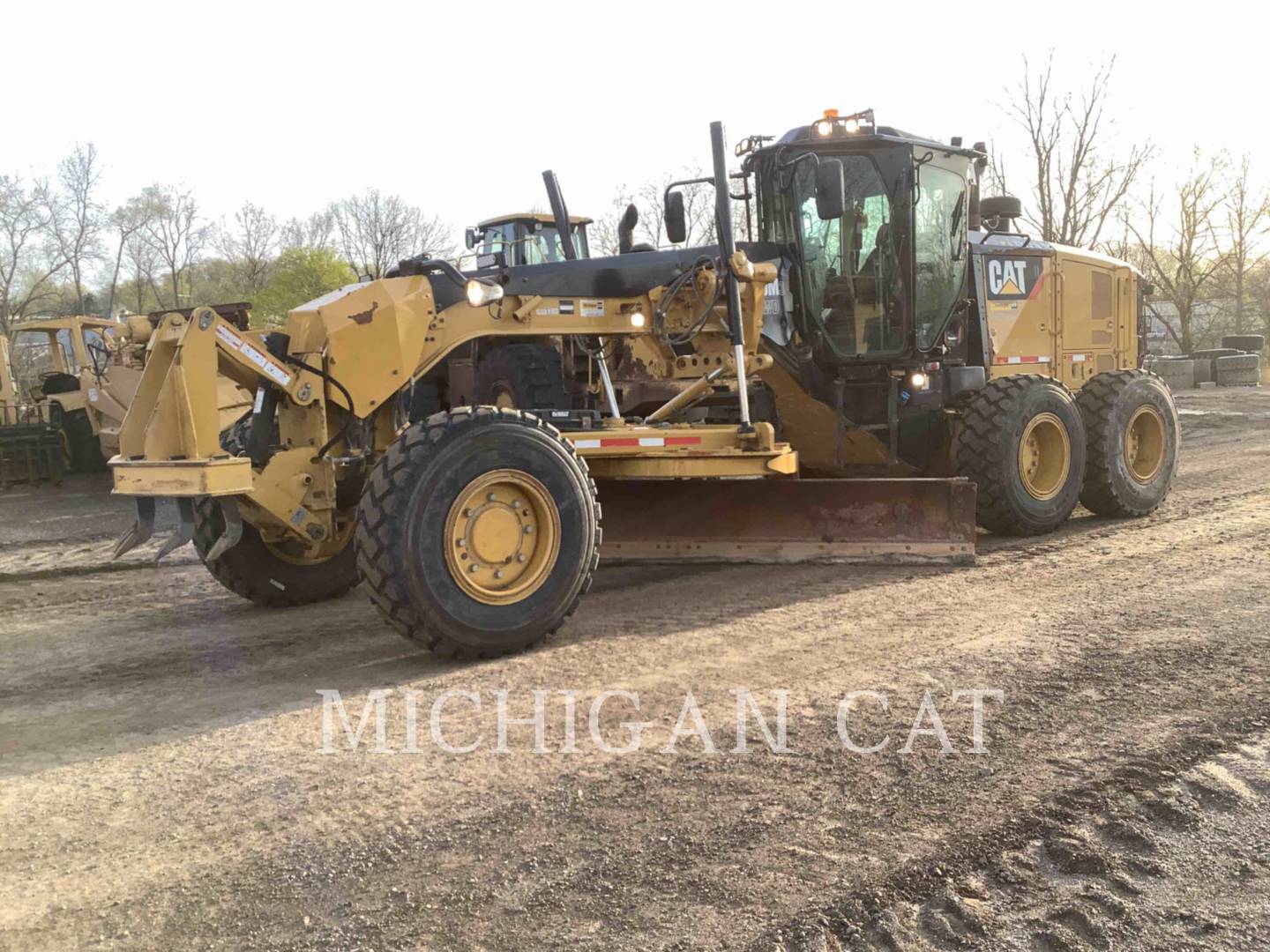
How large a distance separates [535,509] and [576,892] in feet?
8.52

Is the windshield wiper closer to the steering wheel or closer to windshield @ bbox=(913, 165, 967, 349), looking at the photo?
windshield @ bbox=(913, 165, 967, 349)

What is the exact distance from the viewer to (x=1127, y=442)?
896cm

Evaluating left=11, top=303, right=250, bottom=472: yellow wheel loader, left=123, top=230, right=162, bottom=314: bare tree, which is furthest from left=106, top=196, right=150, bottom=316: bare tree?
left=11, top=303, right=250, bottom=472: yellow wheel loader

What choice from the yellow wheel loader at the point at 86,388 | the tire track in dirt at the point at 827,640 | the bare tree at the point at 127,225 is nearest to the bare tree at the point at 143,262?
the bare tree at the point at 127,225

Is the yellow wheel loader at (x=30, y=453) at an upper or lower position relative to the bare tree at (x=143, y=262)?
lower

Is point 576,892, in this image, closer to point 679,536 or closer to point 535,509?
point 535,509

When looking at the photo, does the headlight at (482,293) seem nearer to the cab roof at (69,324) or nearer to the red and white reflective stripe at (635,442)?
the red and white reflective stripe at (635,442)

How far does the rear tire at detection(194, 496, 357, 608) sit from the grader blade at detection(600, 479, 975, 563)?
5.62 ft

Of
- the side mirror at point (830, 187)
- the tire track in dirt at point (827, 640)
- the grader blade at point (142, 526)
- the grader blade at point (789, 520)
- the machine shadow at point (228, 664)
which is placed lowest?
the tire track in dirt at point (827, 640)

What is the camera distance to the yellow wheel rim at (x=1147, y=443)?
9.09 meters

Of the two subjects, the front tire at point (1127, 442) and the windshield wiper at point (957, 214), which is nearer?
the windshield wiper at point (957, 214)

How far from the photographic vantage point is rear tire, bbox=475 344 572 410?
6746 mm

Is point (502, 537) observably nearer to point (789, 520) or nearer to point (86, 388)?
point (789, 520)

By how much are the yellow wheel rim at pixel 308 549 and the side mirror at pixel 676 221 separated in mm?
2611
